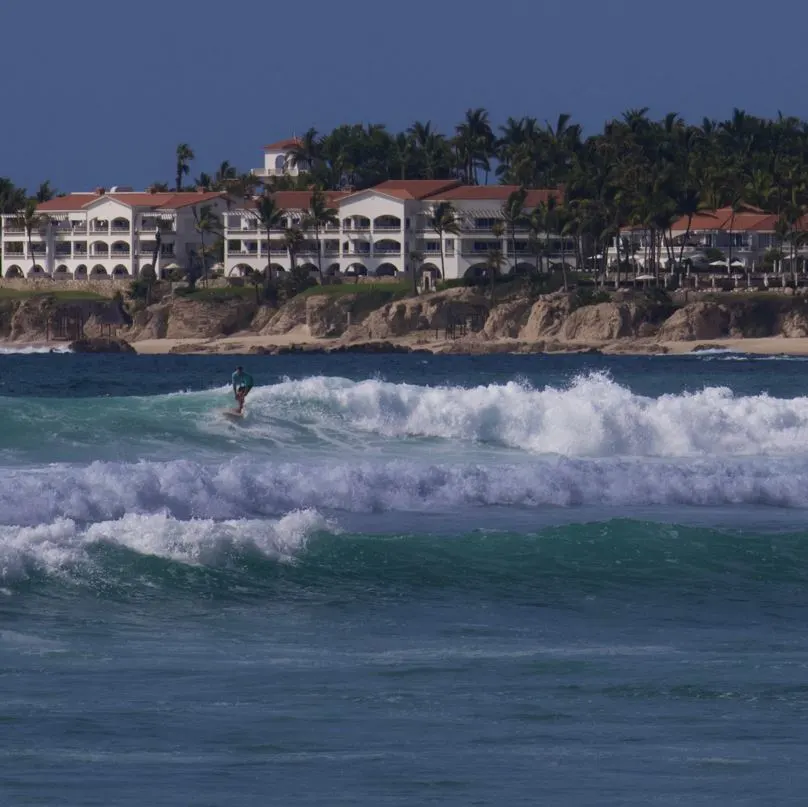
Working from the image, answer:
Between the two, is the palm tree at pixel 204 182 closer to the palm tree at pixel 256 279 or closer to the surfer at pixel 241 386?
the palm tree at pixel 256 279

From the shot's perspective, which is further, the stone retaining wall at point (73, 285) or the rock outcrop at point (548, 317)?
the stone retaining wall at point (73, 285)

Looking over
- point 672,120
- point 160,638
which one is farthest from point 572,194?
point 160,638

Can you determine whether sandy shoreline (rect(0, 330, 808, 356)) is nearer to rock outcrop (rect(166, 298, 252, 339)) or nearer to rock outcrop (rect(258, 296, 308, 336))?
rock outcrop (rect(258, 296, 308, 336))

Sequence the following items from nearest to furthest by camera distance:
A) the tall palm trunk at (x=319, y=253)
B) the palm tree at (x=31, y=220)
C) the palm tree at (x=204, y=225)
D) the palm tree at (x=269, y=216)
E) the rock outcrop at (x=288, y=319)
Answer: the rock outcrop at (x=288, y=319) → the tall palm trunk at (x=319, y=253) → the palm tree at (x=269, y=216) → the palm tree at (x=204, y=225) → the palm tree at (x=31, y=220)

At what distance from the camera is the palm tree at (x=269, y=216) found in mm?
122500

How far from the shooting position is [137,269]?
131m

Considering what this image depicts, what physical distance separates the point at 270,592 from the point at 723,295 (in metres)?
92.4

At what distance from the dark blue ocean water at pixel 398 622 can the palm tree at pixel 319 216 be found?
88979 millimetres

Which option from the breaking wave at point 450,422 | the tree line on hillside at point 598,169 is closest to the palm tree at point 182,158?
the tree line on hillside at point 598,169

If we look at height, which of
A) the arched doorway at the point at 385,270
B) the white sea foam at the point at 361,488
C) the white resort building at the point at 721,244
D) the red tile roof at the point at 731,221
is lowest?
the white sea foam at the point at 361,488

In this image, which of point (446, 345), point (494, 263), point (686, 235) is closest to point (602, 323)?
point (446, 345)

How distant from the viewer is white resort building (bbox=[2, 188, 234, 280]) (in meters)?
130

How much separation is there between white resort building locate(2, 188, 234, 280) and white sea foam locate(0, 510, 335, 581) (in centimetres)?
11194

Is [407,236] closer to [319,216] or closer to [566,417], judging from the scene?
[319,216]
